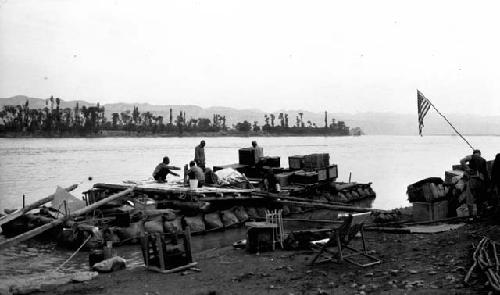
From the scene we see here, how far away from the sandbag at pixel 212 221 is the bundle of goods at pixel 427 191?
8.29 meters

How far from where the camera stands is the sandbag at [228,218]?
68.7 feet

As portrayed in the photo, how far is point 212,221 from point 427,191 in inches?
352

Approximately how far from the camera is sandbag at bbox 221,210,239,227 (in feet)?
68.7

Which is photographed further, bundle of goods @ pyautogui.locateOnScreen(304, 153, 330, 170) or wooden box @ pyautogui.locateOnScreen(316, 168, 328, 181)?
bundle of goods @ pyautogui.locateOnScreen(304, 153, 330, 170)

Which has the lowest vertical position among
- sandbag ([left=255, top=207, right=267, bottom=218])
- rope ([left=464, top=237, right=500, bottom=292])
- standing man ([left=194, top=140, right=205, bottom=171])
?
sandbag ([left=255, top=207, right=267, bottom=218])

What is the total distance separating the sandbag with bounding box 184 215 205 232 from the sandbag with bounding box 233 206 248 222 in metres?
2.02

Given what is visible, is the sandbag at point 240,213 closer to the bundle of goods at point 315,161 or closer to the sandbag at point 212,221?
the sandbag at point 212,221

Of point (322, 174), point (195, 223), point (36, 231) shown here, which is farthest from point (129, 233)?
point (322, 174)

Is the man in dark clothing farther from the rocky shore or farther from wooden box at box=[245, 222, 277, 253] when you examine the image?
wooden box at box=[245, 222, 277, 253]

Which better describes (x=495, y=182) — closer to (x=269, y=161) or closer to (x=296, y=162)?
(x=296, y=162)

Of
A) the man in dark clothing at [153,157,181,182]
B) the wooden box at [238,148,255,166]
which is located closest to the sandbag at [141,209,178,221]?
the man in dark clothing at [153,157,181,182]

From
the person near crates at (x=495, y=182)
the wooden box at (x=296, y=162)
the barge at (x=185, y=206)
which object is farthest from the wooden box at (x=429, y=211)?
the wooden box at (x=296, y=162)

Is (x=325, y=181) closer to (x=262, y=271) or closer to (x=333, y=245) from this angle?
(x=333, y=245)

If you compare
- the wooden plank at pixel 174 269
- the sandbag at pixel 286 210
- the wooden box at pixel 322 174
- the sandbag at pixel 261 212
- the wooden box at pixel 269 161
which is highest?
the wooden box at pixel 269 161
